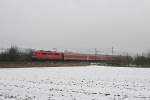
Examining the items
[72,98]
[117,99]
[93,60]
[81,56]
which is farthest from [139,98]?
[93,60]

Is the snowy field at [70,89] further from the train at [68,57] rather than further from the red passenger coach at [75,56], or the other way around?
A: the red passenger coach at [75,56]

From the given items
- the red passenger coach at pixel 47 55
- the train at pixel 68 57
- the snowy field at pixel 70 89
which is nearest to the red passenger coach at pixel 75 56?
the train at pixel 68 57

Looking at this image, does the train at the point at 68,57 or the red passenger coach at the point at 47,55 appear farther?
the train at the point at 68,57

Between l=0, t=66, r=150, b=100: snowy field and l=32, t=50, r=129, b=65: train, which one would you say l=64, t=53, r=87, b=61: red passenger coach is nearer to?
l=32, t=50, r=129, b=65: train

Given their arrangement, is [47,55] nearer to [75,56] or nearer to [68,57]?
[68,57]

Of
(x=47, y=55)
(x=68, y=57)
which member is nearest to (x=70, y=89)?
(x=47, y=55)

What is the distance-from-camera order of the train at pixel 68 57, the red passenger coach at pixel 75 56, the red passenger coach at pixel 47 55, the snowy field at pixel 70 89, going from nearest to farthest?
the snowy field at pixel 70 89
the red passenger coach at pixel 47 55
the train at pixel 68 57
the red passenger coach at pixel 75 56

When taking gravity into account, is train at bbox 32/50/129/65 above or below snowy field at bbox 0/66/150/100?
above

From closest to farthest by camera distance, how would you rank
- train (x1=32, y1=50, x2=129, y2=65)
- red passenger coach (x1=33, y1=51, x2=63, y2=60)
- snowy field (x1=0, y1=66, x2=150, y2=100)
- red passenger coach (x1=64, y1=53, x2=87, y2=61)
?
1. snowy field (x1=0, y1=66, x2=150, y2=100)
2. red passenger coach (x1=33, y1=51, x2=63, y2=60)
3. train (x1=32, y1=50, x2=129, y2=65)
4. red passenger coach (x1=64, y1=53, x2=87, y2=61)

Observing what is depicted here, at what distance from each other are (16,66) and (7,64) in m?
1.79

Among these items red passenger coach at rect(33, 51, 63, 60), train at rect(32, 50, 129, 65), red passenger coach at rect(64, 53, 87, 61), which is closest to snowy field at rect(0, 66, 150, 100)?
red passenger coach at rect(33, 51, 63, 60)

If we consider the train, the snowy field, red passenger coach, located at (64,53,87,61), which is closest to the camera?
the snowy field

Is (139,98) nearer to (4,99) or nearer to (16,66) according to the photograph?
(4,99)

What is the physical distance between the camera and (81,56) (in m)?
68.9
